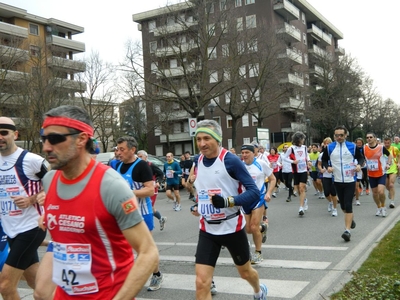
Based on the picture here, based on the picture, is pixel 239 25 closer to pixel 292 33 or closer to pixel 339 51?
pixel 292 33

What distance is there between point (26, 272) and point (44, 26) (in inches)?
2031

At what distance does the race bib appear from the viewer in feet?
15.2

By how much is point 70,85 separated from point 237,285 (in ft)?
101

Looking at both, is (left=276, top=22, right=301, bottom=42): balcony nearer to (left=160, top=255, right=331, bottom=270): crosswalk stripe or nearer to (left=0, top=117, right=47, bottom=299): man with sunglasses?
(left=160, top=255, right=331, bottom=270): crosswalk stripe

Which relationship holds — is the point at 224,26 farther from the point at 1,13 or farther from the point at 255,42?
the point at 1,13

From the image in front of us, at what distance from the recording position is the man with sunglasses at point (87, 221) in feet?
7.79

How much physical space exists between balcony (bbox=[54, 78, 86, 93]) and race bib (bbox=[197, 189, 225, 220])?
2892 cm

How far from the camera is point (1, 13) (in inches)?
1828

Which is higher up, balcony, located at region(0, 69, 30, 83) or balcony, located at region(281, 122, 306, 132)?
balcony, located at region(0, 69, 30, 83)

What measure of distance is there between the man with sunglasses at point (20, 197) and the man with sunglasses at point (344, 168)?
584cm

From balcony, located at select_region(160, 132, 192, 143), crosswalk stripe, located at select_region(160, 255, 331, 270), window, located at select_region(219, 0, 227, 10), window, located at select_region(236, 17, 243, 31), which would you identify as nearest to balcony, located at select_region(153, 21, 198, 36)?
window, located at select_region(219, 0, 227, 10)

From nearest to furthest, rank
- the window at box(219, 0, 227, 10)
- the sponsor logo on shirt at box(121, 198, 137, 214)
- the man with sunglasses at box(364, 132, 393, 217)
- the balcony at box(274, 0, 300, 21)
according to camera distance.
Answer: the sponsor logo on shirt at box(121, 198, 137, 214) → the man with sunglasses at box(364, 132, 393, 217) → the window at box(219, 0, 227, 10) → the balcony at box(274, 0, 300, 21)

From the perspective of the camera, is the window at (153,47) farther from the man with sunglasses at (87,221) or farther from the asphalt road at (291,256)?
the man with sunglasses at (87,221)

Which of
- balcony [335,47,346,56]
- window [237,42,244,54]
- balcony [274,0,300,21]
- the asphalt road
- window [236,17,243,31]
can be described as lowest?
the asphalt road
